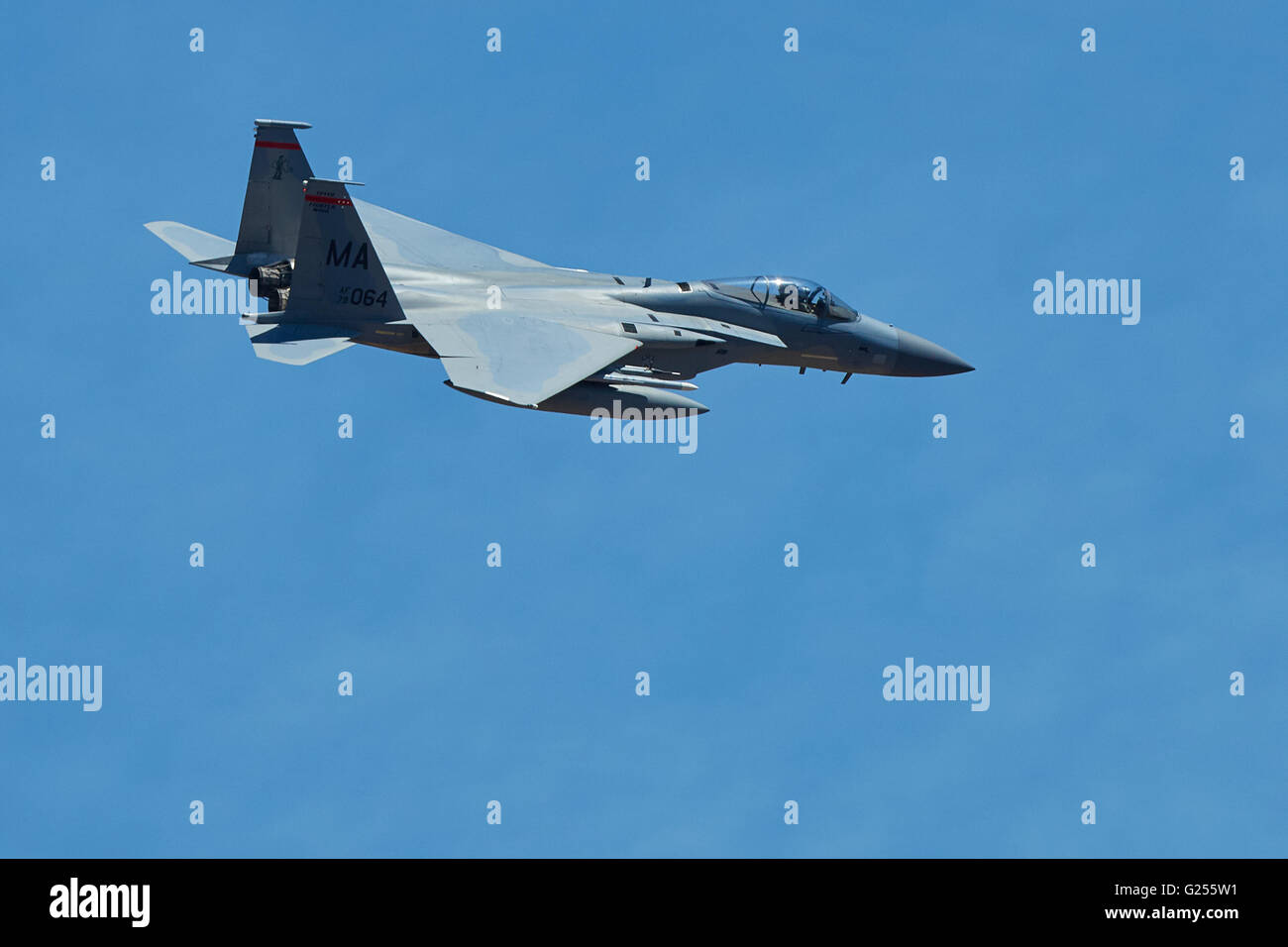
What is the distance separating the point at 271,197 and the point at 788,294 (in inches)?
414

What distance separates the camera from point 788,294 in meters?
42.0

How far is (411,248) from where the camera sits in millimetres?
42656

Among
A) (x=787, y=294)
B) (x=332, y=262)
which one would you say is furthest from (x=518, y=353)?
(x=787, y=294)

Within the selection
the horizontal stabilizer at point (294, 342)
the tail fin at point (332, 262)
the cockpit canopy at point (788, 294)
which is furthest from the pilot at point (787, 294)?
the horizontal stabilizer at point (294, 342)

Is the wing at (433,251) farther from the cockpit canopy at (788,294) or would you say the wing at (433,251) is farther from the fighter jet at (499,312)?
the cockpit canopy at (788,294)

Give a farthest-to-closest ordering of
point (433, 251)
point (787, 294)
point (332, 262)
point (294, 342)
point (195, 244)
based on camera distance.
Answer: point (433, 251) < point (787, 294) < point (195, 244) < point (332, 262) < point (294, 342)

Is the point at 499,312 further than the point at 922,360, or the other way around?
the point at 922,360

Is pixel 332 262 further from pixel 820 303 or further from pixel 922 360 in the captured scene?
pixel 922 360

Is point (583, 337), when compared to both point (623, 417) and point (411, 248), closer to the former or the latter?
point (623, 417)

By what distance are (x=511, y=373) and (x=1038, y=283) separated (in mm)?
10643

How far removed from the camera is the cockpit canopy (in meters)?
41.7

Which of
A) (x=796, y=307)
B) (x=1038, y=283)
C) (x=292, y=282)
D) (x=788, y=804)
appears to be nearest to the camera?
(x=788, y=804)

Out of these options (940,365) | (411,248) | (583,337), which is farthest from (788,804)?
(411,248)

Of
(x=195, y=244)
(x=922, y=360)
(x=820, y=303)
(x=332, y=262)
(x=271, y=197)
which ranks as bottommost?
(x=922, y=360)
